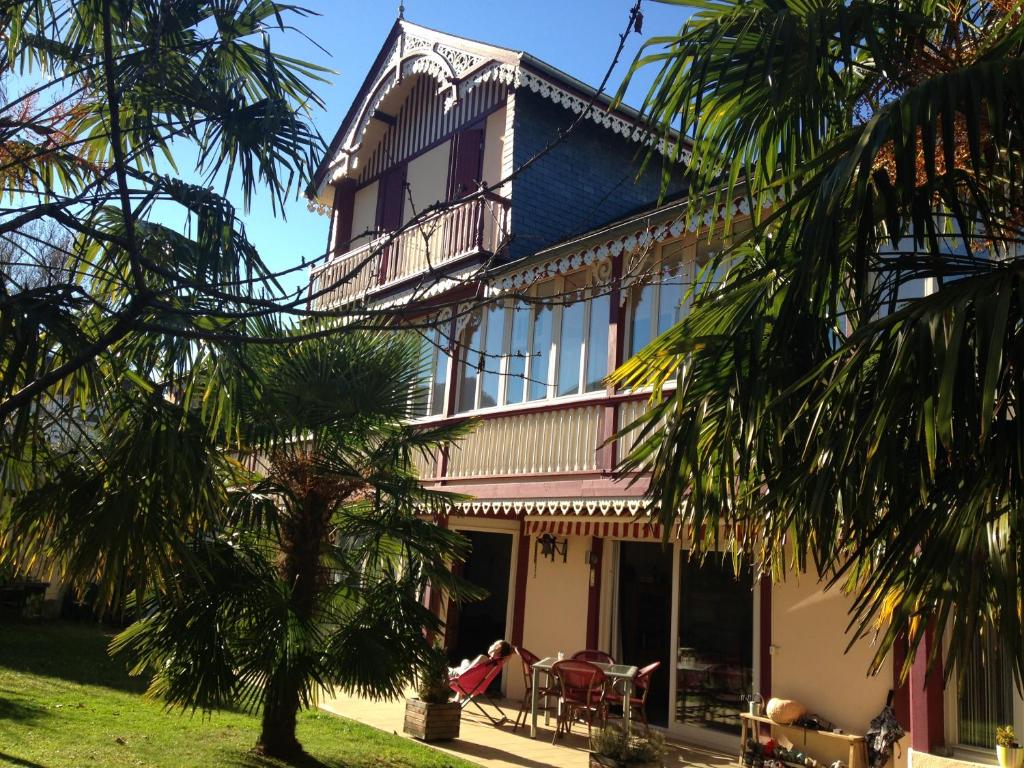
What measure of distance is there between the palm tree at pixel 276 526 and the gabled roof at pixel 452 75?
6553mm

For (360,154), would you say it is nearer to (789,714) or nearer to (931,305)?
(789,714)

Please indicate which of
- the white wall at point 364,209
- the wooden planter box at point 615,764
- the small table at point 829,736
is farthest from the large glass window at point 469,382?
the wooden planter box at point 615,764

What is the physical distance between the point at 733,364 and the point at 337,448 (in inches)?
188

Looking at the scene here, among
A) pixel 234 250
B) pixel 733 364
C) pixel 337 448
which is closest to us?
pixel 733 364

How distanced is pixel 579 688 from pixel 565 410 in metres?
3.31

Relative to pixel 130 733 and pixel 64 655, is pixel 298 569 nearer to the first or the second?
pixel 130 733

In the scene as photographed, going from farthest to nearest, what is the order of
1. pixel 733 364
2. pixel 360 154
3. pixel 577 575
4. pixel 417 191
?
pixel 360 154
pixel 417 191
pixel 577 575
pixel 733 364

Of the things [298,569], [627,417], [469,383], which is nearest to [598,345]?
[627,417]

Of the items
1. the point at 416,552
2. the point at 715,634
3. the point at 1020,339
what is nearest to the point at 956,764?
the point at 715,634

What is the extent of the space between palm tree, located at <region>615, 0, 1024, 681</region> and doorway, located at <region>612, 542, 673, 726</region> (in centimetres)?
647

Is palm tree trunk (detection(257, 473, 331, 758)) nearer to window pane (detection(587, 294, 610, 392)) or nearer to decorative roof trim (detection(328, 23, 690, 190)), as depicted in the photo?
window pane (detection(587, 294, 610, 392))

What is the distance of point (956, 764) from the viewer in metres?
7.82

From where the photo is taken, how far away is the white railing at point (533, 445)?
34.8 feet

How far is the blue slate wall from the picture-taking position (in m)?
14.7
